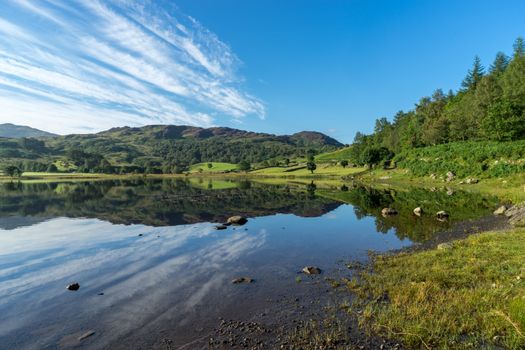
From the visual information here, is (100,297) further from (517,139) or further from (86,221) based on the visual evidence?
(517,139)

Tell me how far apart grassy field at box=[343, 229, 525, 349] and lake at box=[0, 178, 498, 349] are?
4.00 m

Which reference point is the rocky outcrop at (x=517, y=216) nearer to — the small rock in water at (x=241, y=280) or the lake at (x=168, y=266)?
the lake at (x=168, y=266)

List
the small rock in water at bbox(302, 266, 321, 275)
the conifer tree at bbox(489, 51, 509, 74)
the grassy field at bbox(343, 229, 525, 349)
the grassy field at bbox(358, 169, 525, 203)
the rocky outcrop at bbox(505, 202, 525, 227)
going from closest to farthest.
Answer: the grassy field at bbox(343, 229, 525, 349)
the small rock in water at bbox(302, 266, 321, 275)
the rocky outcrop at bbox(505, 202, 525, 227)
the grassy field at bbox(358, 169, 525, 203)
the conifer tree at bbox(489, 51, 509, 74)

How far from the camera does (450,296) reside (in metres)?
16.2

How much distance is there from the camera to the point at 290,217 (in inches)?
2120

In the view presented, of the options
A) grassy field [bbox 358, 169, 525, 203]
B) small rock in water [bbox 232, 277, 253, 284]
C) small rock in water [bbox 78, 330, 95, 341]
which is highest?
grassy field [bbox 358, 169, 525, 203]

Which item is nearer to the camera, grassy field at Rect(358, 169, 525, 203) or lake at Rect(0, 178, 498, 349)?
lake at Rect(0, 178, 498, 349)

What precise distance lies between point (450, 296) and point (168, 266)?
886 inches

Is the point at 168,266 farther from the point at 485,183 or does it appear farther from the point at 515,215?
the point at 485,183

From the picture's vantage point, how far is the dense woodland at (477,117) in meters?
91.8

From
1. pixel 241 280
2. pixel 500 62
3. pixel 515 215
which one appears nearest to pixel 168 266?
pixel 241 280

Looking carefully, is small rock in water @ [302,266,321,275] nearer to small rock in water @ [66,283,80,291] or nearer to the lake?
the lake

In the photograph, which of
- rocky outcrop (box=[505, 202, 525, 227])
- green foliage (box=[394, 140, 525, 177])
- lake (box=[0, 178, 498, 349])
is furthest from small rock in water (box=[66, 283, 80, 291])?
green foliage (box=[394, 140, 525, 177])

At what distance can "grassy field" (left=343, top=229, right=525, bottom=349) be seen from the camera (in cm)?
1271
